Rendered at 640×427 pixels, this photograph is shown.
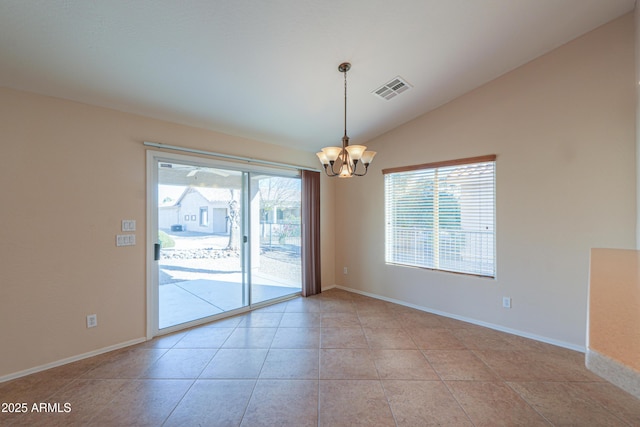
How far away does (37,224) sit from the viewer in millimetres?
2326

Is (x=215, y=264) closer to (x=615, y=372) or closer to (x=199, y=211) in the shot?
(x=199, y=211)

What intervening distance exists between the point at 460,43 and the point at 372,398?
11.0 ft

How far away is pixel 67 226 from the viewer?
2.46m

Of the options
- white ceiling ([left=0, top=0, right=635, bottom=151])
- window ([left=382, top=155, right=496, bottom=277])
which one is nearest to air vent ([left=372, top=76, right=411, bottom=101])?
white ceiling ([left=0, top=0, right=635, bottom=151])

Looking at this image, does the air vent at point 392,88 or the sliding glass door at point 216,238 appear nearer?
the air vent at point 392,88

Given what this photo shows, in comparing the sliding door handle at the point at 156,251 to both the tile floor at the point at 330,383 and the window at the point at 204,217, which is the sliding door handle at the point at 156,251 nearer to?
the window at the point at 204,217

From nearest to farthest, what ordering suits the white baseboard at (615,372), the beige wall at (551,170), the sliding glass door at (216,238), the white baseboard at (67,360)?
the white baseboard at (615,372) < the white baseboard at (67,360) < the beige wall at (551,170) < the sliding glass door at (216,238)

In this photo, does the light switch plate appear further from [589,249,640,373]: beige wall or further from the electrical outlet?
[589,249,640,373]: beige wall

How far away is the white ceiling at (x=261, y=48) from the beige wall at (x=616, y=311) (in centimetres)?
223

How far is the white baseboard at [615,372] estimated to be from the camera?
0.44m

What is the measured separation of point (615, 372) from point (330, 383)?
6.87ft

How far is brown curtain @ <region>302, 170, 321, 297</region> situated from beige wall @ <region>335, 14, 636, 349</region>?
1915 mm

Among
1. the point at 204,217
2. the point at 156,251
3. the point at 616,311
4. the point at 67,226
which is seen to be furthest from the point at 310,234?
the point at 616,311

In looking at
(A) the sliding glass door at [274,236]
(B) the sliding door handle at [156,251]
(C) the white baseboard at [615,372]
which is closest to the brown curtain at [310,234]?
(A) the sliding glass door at [274,236]
